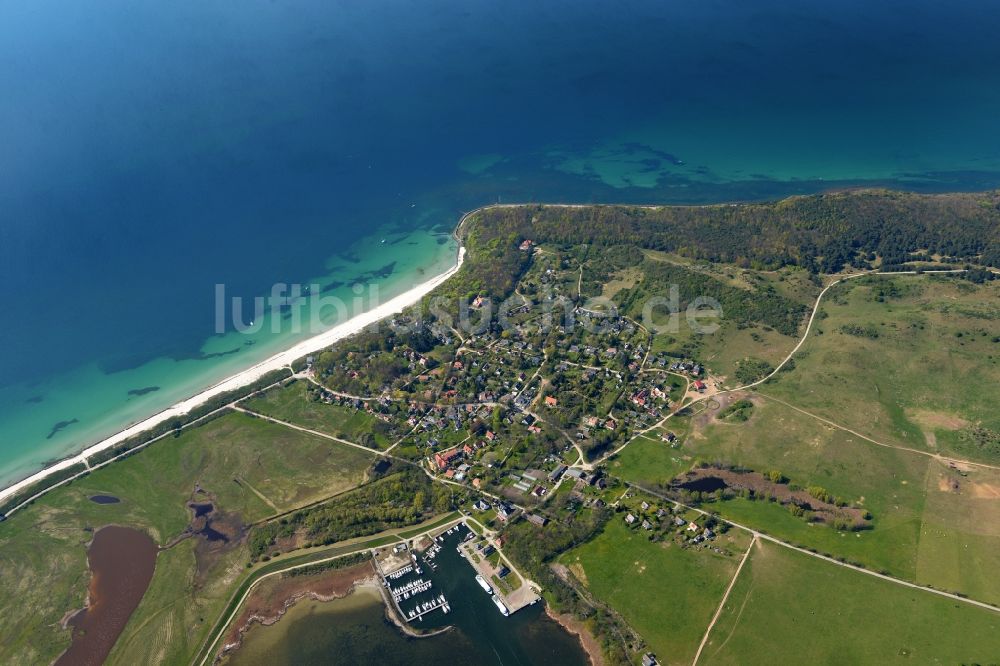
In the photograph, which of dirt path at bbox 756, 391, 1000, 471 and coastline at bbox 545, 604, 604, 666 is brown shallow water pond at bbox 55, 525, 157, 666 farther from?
dirt path at bbox 756, 391, 1000, 471

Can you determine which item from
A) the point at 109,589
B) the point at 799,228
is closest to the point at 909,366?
the point at 799,228

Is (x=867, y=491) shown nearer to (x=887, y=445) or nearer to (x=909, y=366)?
(x=887, y=445)

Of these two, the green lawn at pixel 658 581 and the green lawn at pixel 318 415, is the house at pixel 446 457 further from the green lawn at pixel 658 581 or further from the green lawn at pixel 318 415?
the green lawn at pixel 658 581

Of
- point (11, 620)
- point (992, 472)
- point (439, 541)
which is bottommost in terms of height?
point (11, 620)

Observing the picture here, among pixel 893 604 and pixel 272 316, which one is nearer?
pixel 893 604

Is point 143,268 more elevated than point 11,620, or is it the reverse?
point 143,268

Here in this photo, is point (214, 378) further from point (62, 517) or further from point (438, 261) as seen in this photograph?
point (438, 261)

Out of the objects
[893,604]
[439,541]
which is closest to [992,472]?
[893,604]
